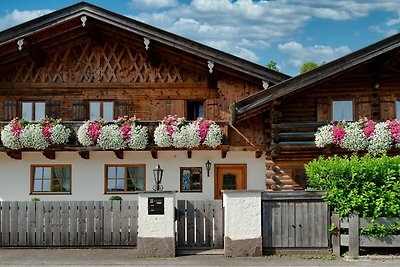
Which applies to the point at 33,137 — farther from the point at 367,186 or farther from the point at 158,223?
the point at 367,186

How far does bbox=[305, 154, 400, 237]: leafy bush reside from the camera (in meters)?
12.3

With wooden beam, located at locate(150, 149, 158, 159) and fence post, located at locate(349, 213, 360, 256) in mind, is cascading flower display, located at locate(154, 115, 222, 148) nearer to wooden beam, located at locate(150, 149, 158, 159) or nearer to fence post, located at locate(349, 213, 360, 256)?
wooden beam, located at locate(150, 149, 158, 159)

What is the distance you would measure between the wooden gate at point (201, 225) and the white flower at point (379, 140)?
23.0ft

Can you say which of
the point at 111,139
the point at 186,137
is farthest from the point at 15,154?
the point at 186,137

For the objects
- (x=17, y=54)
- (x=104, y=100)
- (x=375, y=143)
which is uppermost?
(x=17, y=54)

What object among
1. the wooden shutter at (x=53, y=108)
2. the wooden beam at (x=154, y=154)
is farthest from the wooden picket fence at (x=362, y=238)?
the wooden shutter at (x=53, y=108)

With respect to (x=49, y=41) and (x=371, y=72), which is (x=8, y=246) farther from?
(x=371, y=72)

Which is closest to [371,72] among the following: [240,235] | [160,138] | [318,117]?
[318,117]

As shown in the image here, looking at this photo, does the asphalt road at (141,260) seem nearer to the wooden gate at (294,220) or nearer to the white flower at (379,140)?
the wooden gate at (294,220)

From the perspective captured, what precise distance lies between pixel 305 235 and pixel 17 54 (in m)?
13.4

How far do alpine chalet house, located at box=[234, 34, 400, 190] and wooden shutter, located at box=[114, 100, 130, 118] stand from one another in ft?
14.4

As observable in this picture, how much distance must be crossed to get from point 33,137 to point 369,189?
11.7 metres

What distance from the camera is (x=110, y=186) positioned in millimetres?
20094

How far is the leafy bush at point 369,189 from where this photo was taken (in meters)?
12.3
